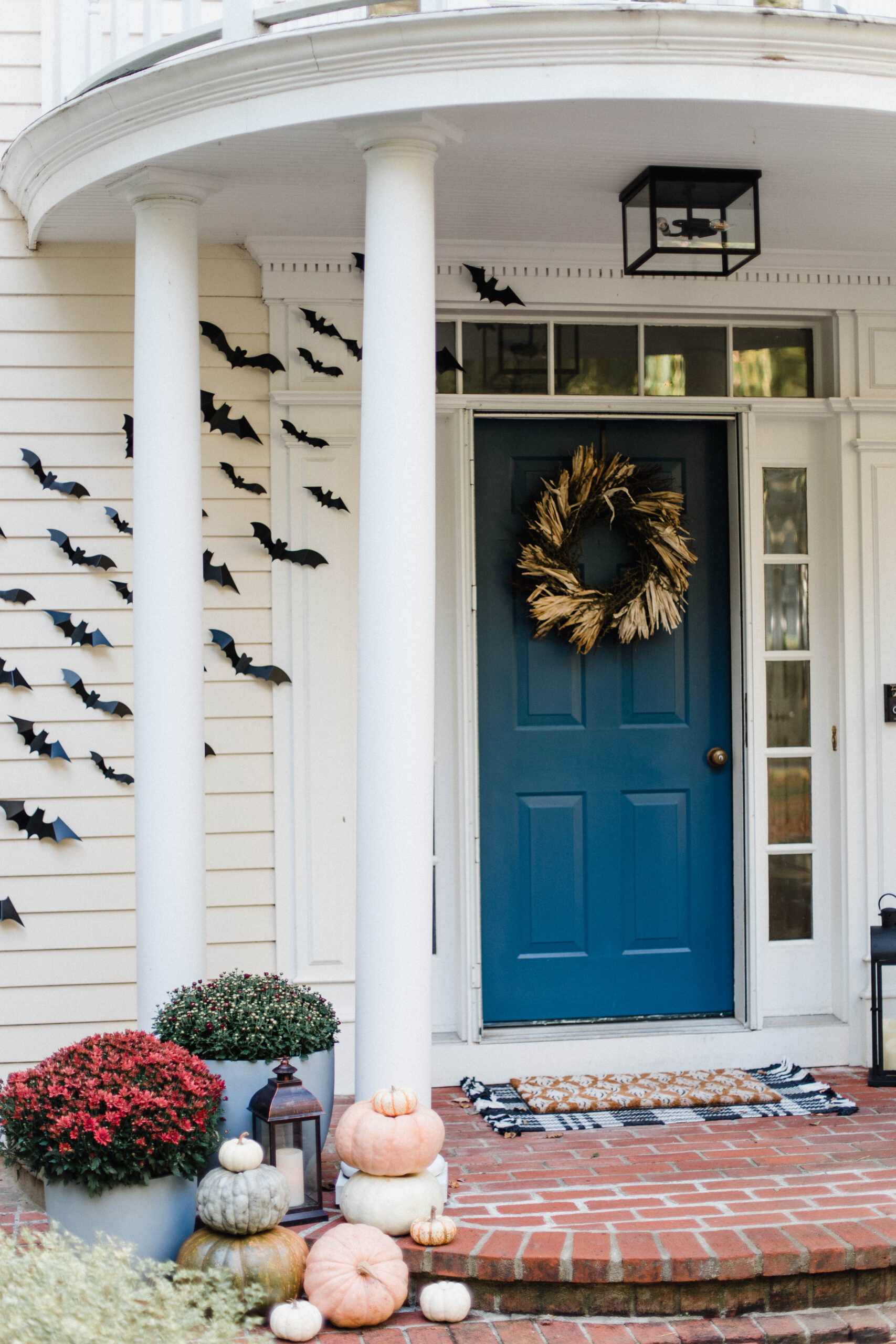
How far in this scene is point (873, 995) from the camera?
171 inches

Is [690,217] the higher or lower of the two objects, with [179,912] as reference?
higher

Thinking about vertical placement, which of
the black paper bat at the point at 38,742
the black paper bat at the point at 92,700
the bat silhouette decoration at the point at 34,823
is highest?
the black paper bat at the point at 92,700

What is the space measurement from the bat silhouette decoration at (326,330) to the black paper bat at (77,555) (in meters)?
1.05

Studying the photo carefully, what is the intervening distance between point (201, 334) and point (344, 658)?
3.95ft

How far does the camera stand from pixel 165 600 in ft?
12.1

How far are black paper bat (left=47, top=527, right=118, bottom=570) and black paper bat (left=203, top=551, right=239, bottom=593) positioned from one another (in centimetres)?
32

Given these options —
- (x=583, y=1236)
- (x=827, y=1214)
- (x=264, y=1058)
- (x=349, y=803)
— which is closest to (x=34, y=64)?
(x=349, y=803)

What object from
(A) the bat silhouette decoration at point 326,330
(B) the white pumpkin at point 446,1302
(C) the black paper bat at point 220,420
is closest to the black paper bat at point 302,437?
(C) the black paper bat at point 220,420

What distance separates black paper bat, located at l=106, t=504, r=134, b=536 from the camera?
4309 millimetres

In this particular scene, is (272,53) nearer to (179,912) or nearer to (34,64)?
(34,64)

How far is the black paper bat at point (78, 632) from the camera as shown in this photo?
14.0 ft

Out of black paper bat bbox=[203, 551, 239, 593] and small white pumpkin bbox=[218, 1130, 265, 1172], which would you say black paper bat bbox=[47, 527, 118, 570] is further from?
small white pumpkin bbox=[218, 1130, 265, 1172]

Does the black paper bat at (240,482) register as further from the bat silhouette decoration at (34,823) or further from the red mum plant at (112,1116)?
the red mum plant at (112,1116)

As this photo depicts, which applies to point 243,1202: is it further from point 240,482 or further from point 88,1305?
point 240,482
